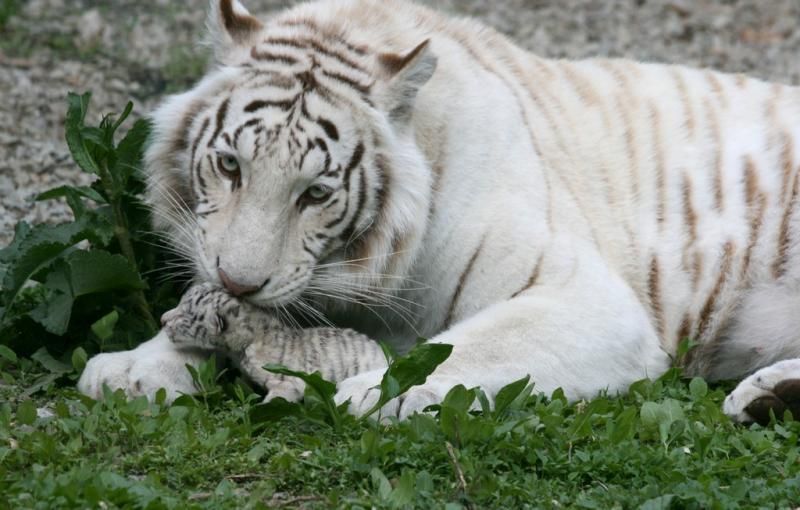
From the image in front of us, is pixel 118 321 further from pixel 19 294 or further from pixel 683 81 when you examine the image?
pixel 683 81

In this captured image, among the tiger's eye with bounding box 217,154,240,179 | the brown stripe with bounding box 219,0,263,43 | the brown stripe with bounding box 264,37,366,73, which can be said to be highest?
the brown stripe with bounding box 219,0,263,43

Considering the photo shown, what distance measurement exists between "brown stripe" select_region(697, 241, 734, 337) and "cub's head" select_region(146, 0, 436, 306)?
1045mm

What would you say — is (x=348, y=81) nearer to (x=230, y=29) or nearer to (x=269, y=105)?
(x=269, y=105)

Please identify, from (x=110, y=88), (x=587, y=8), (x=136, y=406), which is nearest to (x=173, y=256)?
(x=136, y=406)

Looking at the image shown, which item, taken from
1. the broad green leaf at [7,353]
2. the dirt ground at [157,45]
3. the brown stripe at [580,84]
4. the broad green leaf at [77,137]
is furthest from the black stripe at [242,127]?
the dirt ground at [157,45]

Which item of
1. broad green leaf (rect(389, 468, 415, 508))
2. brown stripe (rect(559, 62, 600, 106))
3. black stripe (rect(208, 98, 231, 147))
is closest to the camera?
broad green leaf (rect(389, 468, 415, 508))

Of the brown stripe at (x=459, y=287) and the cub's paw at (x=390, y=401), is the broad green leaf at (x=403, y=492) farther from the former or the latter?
the brown stripe at (x=459, y=287)

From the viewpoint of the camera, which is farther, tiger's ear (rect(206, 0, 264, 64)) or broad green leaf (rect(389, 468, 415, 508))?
tiger's ear (rect(206, 0, 264, 64))

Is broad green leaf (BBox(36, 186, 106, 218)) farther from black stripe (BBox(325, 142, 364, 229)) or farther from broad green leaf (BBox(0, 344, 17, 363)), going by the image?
black stripe (BBox(325, 142, 364, 229))

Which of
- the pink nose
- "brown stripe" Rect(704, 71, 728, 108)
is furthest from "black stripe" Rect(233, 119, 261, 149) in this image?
"brown stripe" Rect(704, 71, 728, 108)

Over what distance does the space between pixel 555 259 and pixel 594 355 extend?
0.31 metres

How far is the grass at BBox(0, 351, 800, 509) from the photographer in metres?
2.71

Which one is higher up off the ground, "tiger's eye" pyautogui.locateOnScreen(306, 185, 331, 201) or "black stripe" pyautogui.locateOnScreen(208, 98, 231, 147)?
"black stripe" pyautogui.locateOnScreen(208, 98, 231, 147)

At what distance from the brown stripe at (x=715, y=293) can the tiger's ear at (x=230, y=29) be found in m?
1.66
